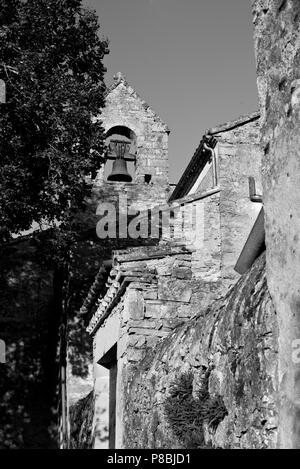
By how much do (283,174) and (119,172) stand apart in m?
11.9

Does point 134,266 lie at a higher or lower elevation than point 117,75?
lower

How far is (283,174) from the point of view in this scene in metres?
2.81

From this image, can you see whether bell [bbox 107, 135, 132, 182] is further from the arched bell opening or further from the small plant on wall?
the small plant on wall

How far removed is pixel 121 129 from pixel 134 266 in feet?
29.3

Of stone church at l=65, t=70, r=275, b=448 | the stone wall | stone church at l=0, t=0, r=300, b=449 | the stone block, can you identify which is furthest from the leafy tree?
the stone block

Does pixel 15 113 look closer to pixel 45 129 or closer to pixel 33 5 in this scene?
pixel 45 129

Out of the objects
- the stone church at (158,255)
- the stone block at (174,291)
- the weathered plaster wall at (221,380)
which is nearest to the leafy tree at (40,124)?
the stone church at (158,255)

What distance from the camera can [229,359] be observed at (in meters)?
3.43

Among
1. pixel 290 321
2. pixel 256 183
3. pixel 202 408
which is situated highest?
pixel 256 183

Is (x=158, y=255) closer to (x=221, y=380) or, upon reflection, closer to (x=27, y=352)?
(x=221, y=380)

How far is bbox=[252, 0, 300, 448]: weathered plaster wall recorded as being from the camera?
2.58 meters

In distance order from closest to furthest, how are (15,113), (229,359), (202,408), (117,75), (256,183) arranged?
(229,359) → (202,408) → (15,113) → (256,183) → (117,75)

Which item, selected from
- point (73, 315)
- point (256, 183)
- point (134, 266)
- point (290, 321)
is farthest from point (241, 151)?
point (290, 321)

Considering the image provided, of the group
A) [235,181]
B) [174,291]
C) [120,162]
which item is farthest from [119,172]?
[174,291]
